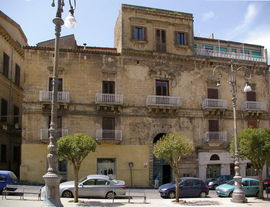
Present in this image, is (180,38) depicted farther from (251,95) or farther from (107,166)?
(107,166)

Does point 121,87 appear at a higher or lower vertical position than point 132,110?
higher

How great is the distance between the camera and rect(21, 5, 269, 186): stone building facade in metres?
26.0

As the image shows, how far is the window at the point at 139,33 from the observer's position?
2875 centimetres

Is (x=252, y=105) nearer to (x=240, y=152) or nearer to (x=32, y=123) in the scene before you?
(x=240, y=152)

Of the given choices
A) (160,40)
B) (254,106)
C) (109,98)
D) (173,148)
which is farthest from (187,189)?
(160,40)

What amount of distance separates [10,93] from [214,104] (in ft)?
64.5

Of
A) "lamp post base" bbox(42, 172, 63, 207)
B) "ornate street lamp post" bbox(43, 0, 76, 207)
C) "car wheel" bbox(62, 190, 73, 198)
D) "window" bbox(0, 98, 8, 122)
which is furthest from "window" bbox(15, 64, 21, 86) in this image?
"lamp post base" bbox(42, 172, 63, 207)

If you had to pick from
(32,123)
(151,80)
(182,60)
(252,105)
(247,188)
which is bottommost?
(247,188)

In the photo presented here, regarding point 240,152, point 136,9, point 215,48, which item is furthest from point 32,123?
point 215,48

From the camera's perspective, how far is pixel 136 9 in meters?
28.9

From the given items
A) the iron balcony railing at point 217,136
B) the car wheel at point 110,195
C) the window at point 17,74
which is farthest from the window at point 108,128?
the window at point 17,74

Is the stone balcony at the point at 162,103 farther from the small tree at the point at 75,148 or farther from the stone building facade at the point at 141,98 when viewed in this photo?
the small tree at the point at 75,148

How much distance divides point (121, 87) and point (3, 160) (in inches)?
498

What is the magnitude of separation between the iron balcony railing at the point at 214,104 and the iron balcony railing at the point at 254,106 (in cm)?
247
